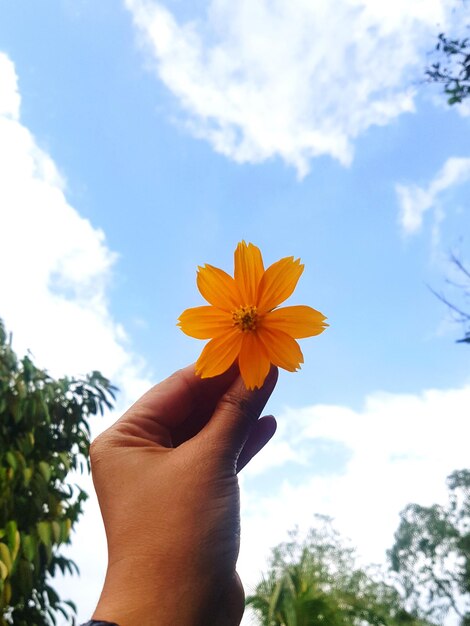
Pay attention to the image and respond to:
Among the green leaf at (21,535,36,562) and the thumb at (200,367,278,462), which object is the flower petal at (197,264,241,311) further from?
the green leaf at (21,535,36,562)

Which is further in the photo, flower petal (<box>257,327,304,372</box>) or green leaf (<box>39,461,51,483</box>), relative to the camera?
green leaf (<box>39,461,51,483</box>)

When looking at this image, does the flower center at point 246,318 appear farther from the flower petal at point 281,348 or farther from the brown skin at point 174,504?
the brown skin at point 174,504

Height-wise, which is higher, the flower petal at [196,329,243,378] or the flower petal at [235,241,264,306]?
the flower petal at [235,241,264,306]

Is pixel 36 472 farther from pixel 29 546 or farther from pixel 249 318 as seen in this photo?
pixel 249 318

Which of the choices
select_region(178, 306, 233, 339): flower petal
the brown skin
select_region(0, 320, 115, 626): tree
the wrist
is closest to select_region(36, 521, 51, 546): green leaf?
select_region(0, 320, 115, 626): tree

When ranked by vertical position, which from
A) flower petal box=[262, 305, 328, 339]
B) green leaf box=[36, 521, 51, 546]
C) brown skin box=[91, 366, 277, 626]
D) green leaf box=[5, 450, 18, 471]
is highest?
green leaf box=[5, 450, 18, 471]

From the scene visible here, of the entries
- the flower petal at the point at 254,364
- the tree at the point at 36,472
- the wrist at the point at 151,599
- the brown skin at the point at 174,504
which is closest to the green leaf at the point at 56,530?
the tree at the point at 36,472
